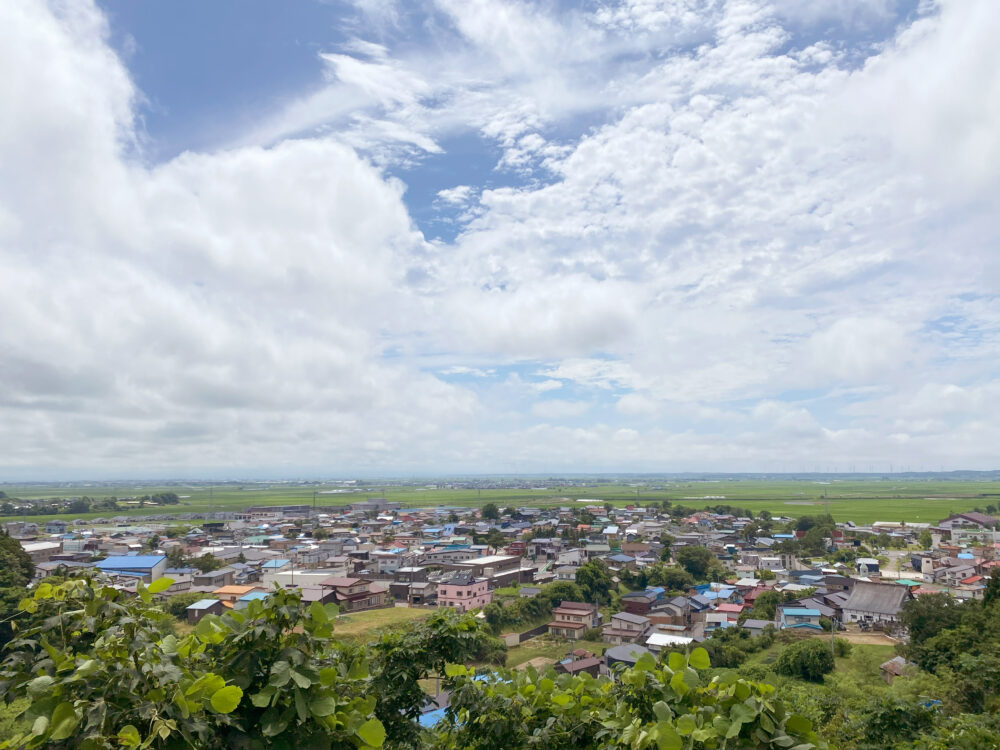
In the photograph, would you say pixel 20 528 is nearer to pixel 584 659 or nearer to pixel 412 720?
pixel 584 659

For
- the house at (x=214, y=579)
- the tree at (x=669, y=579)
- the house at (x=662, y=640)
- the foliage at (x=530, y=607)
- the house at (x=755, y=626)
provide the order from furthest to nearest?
the tree at (x=669, y=579)
the house at (x=214, y=579)
the foliage at (x=530, y=607)
the house at (x=755, y=626)
the house at (x=662, y=640)

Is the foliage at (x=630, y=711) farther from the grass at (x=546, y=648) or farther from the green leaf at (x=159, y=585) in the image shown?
the grass at (x=546, y=648)

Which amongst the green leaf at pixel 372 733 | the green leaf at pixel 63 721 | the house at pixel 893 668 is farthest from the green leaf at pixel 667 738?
the house at pixel 893 668

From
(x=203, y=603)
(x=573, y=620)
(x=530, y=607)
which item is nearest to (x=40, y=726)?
(x=573, y=620)

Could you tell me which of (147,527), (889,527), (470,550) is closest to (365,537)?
(470,550)

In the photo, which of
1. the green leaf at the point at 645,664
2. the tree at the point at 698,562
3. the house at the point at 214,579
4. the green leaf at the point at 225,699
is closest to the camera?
the green leaf at the point at 225,699
